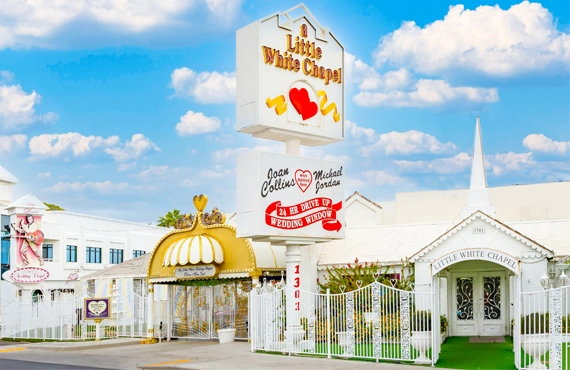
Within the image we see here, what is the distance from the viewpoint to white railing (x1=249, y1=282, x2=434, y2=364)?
810 inches

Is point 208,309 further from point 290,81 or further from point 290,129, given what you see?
point 290,81

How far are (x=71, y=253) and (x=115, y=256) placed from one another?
526cm

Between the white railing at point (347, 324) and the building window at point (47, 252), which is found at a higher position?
the building window at point (47, 252)

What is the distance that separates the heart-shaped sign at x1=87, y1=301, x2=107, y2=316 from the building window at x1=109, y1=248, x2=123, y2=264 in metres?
30.0

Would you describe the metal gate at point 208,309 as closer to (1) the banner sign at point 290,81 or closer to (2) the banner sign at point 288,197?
(2) the banner sign at point 288,197

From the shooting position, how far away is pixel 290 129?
77.9 ft

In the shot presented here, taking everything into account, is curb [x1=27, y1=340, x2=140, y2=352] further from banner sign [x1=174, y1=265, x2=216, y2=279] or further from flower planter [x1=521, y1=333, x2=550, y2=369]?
flower planter [x1=521, y1=333, x2=550, y2=369]

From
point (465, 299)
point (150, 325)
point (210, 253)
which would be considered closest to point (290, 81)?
point (210, 253)

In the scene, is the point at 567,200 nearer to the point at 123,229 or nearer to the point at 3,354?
the point at 3,354

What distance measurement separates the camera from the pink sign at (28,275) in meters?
37.6

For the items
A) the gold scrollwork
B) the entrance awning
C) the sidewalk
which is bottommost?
the sidewalk

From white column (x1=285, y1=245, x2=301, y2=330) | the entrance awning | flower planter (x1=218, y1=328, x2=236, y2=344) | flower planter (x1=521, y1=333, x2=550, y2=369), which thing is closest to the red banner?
white column (x1=285, y1=245, x2=301, y2=330)

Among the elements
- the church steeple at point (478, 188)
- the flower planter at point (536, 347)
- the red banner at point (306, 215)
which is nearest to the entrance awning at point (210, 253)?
the red banner at point (306, 215)

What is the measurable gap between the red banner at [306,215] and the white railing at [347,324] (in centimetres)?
208
